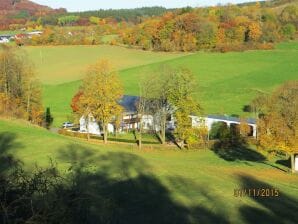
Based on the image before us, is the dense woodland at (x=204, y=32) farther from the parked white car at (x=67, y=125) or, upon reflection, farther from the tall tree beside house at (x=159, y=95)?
the tall tree beside house at (x=159, y=95)

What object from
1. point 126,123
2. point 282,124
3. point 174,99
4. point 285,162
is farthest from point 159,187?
point 126,123

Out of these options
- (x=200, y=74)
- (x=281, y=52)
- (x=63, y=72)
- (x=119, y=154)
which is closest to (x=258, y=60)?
(x=281, y=52)

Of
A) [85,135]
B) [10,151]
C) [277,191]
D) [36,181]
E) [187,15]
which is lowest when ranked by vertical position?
[85,135]

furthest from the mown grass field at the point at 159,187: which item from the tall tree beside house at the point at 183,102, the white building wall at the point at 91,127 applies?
the white building wall at the point at 91,127

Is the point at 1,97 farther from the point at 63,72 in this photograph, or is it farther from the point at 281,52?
the point at 281,52

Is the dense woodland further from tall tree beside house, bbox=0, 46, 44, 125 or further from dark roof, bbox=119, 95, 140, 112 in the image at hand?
tall tree beside house, bbox=0, 46, 44, 125

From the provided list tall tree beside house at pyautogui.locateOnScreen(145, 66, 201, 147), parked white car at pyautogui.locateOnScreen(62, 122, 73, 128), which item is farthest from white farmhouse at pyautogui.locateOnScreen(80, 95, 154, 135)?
parked white car at pyautogui.locateOnScreen(62, 122, 73, 128)

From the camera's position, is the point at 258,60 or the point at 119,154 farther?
the point at 258,60
